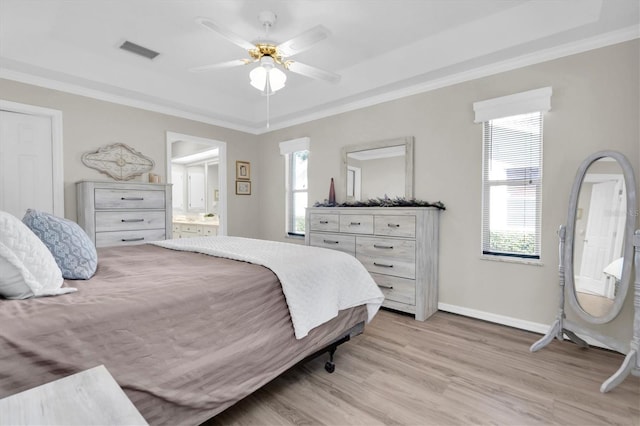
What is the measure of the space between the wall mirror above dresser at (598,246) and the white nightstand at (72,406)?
269 centimetres

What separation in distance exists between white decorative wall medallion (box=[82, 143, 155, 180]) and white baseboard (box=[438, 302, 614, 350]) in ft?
12.7

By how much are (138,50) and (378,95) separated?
262 cm

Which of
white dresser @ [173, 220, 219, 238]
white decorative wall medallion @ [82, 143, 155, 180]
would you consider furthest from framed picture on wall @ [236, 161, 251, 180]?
white decorative wall medallion @ [82, 143, 155, 180]

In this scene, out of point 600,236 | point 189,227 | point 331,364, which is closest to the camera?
point 331,364

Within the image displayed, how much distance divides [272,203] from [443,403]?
3.83 m

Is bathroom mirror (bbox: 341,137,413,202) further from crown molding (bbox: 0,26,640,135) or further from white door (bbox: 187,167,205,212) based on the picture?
white door (bbox: 187,167,205,212)

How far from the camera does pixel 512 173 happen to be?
2.84m

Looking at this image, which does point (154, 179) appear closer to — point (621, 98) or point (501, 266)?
point (501, 266)

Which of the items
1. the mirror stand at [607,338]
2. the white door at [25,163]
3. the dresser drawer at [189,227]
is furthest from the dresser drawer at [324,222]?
the dresser drawer at [189,227]

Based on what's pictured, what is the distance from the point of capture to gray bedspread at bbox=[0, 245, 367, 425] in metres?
0.96

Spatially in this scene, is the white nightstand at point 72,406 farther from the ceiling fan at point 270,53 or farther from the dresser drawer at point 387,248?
the dresser drawer at point 387,248

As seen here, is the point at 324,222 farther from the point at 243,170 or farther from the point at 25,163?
the point at 25,163

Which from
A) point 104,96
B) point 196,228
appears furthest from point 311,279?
point 196,228

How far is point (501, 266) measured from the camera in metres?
2.88
